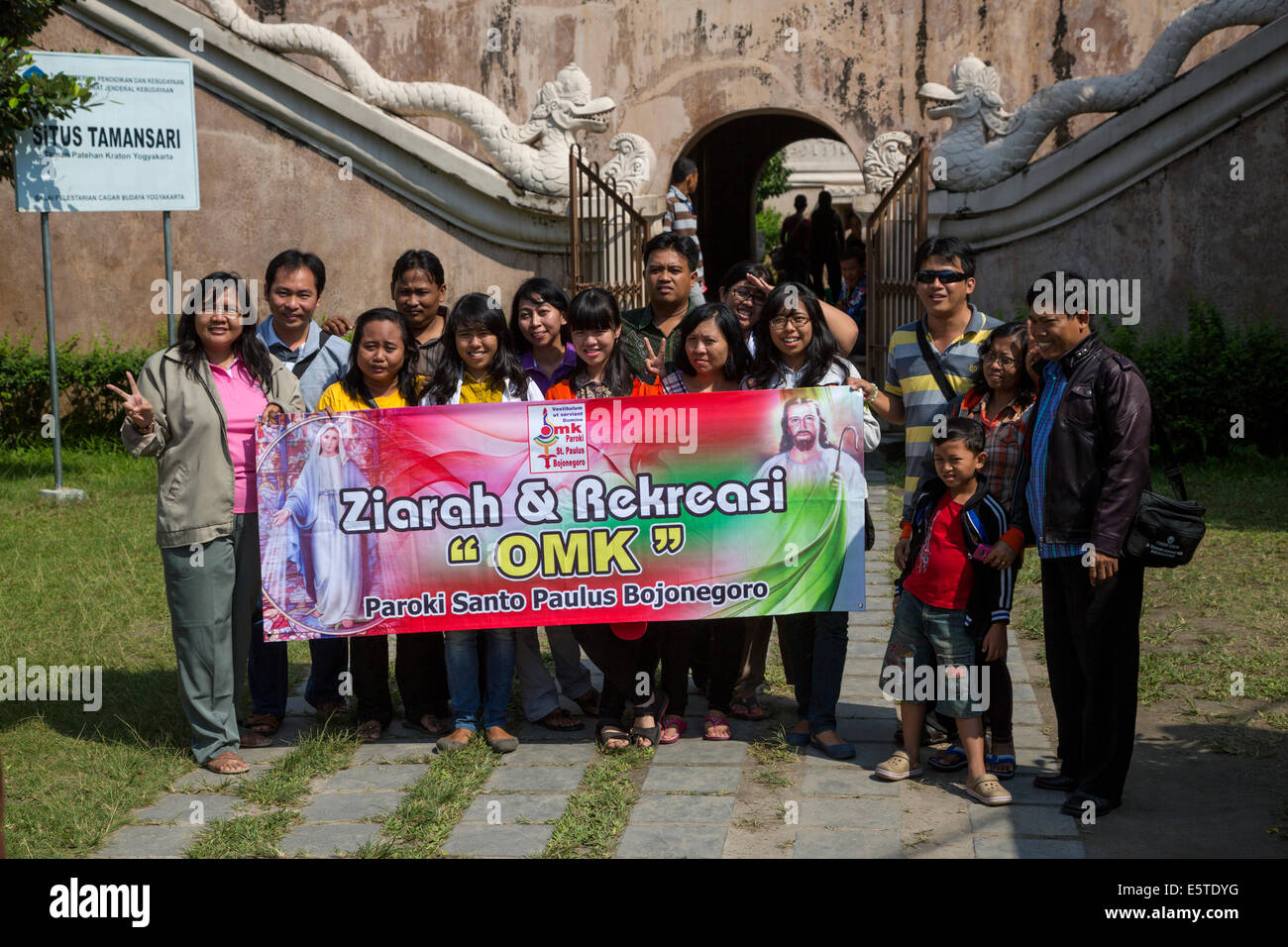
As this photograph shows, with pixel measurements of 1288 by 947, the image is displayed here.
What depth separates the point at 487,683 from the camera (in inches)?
216

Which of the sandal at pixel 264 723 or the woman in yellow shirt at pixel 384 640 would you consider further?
the sandal at pixel 264 723

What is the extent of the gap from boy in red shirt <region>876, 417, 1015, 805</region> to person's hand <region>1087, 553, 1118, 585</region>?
0.37 m

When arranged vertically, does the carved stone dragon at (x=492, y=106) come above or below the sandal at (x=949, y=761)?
above

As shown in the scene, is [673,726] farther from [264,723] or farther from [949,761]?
[264,723]

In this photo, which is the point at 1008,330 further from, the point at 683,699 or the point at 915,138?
the point at 915,138

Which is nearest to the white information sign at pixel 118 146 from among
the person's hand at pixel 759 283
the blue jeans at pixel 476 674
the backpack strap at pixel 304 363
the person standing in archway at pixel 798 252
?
the backpack strap at pixel 304 363

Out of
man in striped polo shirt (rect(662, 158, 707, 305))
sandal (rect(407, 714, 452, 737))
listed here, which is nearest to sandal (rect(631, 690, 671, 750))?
sandal (rect(407, 714, 452, 737))

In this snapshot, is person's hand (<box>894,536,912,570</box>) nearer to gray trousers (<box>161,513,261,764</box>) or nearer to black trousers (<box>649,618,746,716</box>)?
black trousers (<box>649,618,746,716</box>)

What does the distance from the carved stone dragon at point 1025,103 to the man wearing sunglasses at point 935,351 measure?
754cm

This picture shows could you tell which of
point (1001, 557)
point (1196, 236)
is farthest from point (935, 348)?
point (1196, 236)

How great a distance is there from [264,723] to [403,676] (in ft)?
2.15

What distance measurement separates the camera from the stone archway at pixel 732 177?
58.9 ft

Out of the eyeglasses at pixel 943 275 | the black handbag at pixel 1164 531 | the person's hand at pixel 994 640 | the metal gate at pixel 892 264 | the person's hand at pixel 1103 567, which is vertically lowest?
the person's hand at pixel 994 640

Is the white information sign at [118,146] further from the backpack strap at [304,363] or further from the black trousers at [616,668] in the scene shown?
the black trousers at [616,668]
